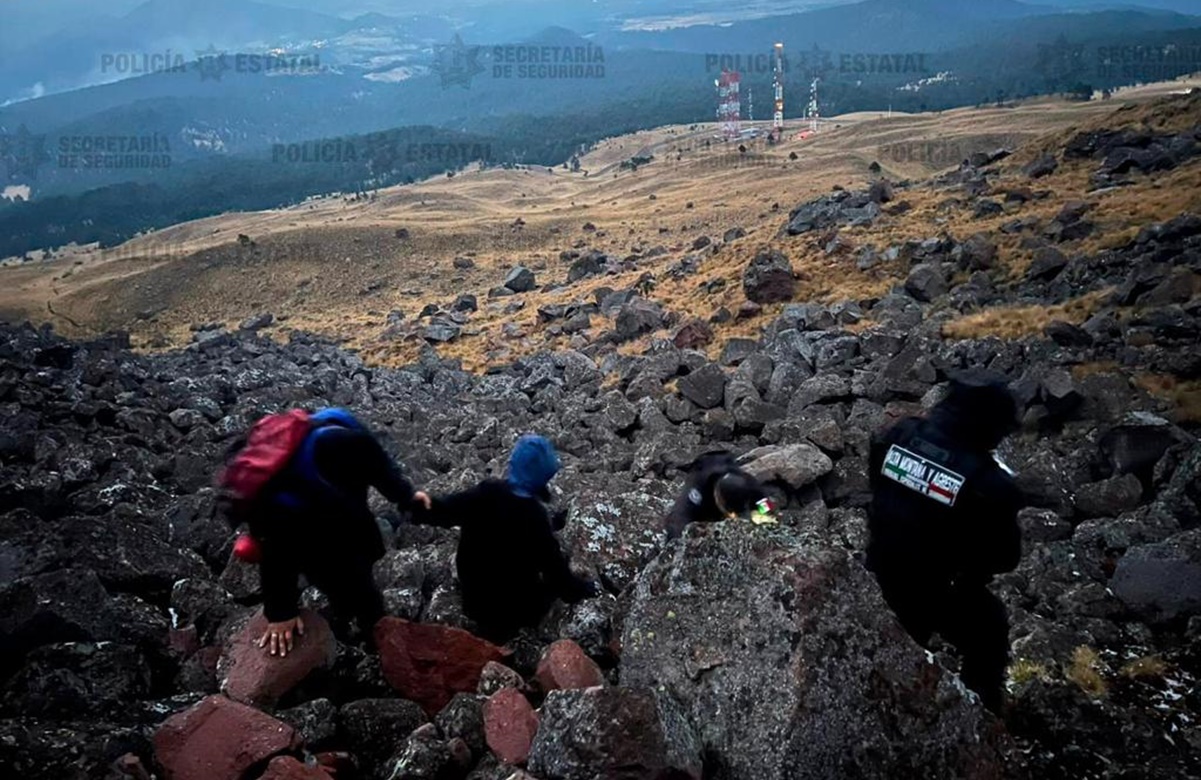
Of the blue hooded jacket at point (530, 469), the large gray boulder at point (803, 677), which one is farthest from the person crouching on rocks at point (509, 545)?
the large gray boulder at point (803, 677)

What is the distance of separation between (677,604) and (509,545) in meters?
1.53

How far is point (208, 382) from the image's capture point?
62.4ft

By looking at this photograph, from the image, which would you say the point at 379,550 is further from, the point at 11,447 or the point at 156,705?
the point at 11,447

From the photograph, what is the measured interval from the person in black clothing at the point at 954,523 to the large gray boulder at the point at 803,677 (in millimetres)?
860

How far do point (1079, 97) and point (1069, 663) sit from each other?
5290 inches

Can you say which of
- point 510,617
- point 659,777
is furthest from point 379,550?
point 659,777

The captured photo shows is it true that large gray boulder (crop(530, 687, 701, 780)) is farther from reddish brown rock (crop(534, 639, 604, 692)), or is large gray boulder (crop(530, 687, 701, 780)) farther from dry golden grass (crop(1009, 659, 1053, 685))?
dry golden grass (crop(1009, 659, 1053, 685))

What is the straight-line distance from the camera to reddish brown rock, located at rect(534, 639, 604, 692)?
4.23 meters

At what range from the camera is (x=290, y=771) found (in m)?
3.40

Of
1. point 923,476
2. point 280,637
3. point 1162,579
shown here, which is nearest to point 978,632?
point 923,476

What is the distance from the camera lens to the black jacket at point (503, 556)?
5090 millimetres

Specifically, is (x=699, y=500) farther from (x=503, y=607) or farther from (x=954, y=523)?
(x=954, y=523)

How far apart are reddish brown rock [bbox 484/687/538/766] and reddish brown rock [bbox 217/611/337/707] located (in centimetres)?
125

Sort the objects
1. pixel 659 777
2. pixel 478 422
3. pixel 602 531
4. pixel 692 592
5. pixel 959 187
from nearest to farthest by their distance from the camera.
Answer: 1. pixel 659 777
2. pixel 692 592
3. pixel 602 531
4. pixel 478 422
5. pixel 959 187
